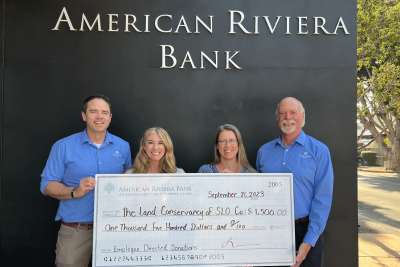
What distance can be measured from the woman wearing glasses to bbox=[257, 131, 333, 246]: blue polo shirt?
0.26 meters

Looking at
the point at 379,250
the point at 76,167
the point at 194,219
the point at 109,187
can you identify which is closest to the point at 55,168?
the point at 76,167

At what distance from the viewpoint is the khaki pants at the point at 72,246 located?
253cm

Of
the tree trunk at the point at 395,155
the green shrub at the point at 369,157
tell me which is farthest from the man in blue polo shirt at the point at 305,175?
the green shrub at the point at 369,157

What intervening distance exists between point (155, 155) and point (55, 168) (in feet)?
3.00

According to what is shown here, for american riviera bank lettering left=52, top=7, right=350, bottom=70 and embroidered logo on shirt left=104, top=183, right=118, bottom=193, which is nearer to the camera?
embroidered logo on shirt left=104, top=183, right=118, bottom=193

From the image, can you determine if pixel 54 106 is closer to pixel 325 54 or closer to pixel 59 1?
pixel 59 1

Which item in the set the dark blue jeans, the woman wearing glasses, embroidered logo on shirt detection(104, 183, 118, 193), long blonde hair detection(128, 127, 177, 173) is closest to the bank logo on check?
embroidered logo on shirt detection(104, 183, 118, 193)

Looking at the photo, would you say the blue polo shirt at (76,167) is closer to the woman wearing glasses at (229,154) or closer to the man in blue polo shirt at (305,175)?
the woman wearing glasses at (229,154)

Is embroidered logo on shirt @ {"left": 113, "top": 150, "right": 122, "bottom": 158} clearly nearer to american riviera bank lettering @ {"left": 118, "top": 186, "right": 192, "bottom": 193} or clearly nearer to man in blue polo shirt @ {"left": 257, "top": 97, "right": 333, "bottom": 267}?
american riviera bank lettering @ {"left": 118, "top": 186, "right": 192, "bottom": 193}

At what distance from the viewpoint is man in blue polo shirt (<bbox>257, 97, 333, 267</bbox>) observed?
2.42 meters

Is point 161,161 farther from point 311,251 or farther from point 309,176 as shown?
point 311,251

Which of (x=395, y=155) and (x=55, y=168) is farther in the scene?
(x=395, y=155)

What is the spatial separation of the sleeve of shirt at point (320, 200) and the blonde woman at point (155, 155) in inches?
49.5

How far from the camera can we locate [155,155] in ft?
8.20
